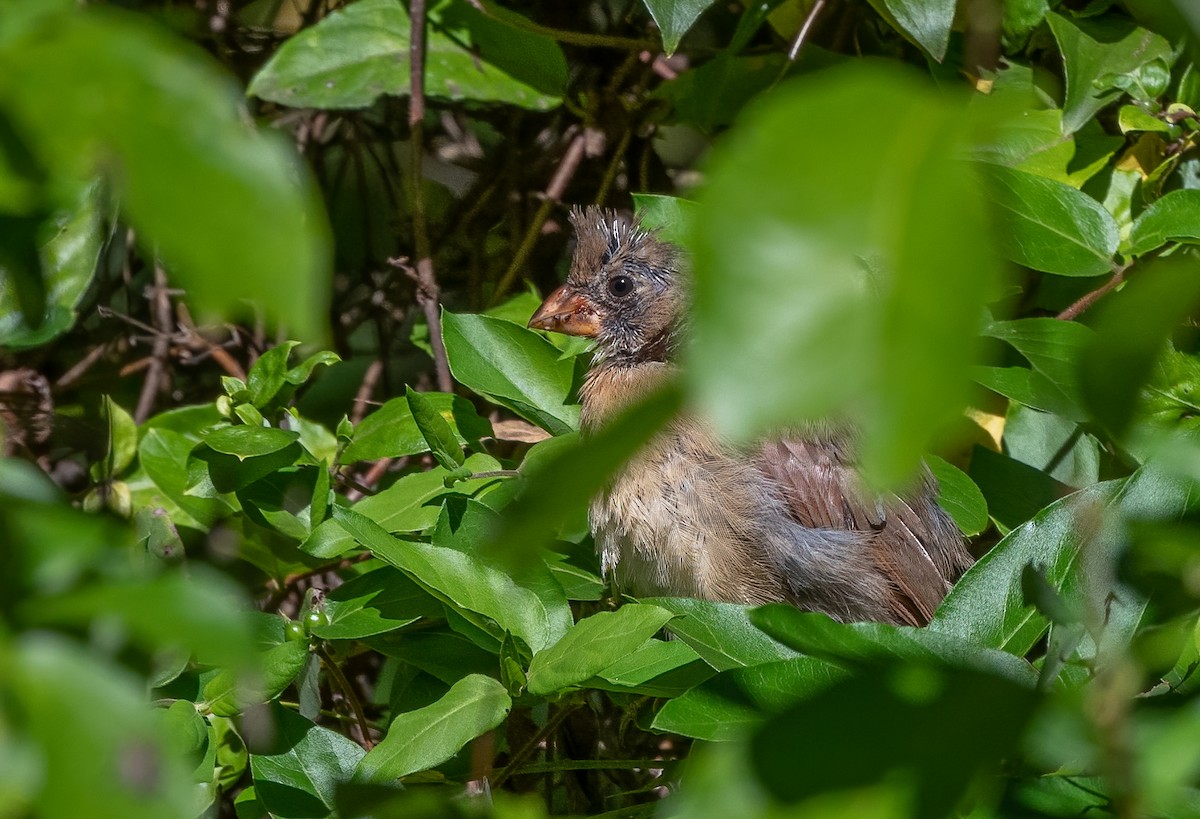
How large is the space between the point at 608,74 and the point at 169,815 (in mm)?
2644

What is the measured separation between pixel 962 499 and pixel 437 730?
1021 millimetres

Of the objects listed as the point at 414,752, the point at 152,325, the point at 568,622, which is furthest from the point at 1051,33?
the point at 152,325

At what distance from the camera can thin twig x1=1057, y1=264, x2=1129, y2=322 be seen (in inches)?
82.7

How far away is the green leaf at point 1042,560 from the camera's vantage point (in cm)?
138

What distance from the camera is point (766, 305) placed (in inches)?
19.3

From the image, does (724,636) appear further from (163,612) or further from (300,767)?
(163,612)

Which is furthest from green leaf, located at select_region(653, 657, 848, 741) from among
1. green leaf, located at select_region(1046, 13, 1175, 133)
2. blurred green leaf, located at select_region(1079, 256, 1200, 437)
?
green leaf, located at select_region(1046, 13, 1175, 133)

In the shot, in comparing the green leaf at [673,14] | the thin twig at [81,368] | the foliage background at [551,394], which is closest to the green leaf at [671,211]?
the foliage background at [551,394]

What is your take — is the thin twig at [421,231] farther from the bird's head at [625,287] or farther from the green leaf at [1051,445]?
the green leaf at [1051,445]

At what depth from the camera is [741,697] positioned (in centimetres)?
123

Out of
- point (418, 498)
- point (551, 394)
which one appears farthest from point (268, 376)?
point (551, 394)

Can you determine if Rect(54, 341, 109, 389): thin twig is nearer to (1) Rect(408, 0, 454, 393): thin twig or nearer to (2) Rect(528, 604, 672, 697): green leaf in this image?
(1) Rect(408, 0, 454, 393): thin twig

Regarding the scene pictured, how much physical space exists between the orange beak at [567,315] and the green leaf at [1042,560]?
4.75ft

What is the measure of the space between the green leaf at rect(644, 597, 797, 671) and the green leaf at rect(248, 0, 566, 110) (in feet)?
5.03
